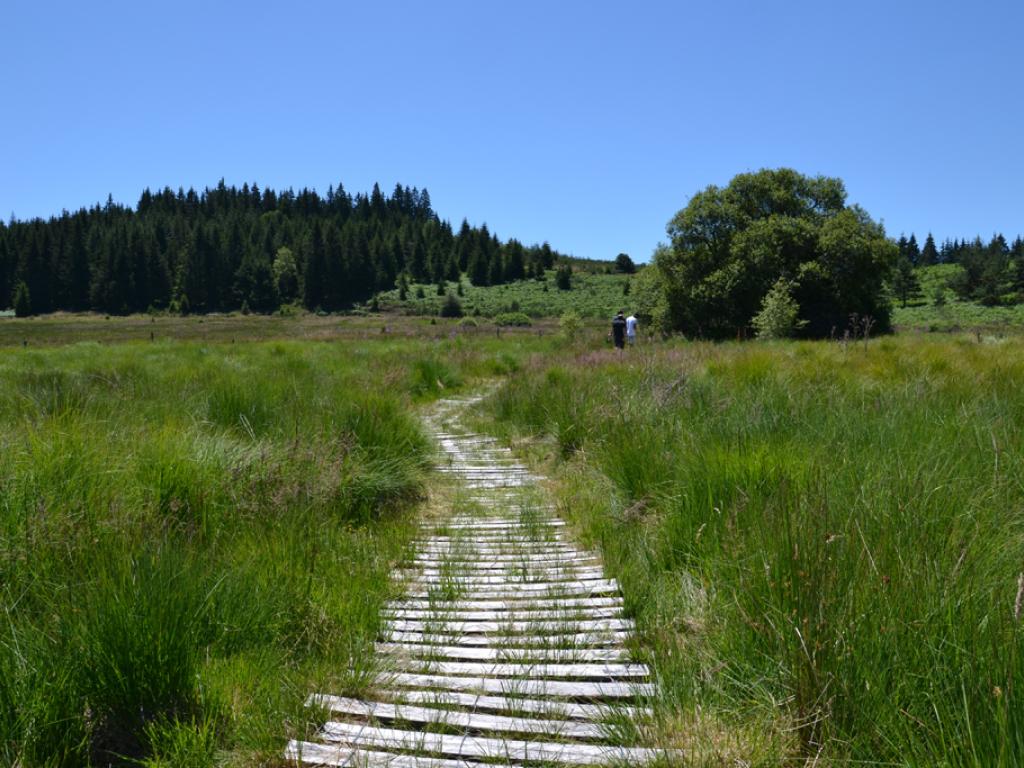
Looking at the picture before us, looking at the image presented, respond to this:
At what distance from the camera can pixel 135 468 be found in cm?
380

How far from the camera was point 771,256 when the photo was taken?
85.1 feet

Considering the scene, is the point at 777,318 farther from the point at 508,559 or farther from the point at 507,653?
the point at 507,653

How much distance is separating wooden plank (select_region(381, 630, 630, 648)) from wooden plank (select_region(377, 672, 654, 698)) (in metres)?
0.27

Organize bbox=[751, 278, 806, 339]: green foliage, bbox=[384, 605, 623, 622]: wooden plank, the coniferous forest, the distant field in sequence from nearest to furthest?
bbox=[384, 605, 623, 622]: wooden plank → bbox=[751, 278, 806, 339]: green foliage → the distant field → the coniferous forest

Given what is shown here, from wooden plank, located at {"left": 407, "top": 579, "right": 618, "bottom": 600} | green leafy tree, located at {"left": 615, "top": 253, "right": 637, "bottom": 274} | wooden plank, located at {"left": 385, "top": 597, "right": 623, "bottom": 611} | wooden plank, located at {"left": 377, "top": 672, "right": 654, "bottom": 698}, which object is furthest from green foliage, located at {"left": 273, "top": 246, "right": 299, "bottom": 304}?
wooden plank, located at {"left": 377, "top": 672, "right": 654, "bottom": 698}

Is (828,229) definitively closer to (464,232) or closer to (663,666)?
(663,666)

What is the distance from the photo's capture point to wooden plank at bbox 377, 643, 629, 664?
2.71 meters

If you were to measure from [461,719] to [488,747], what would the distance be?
0.67ft

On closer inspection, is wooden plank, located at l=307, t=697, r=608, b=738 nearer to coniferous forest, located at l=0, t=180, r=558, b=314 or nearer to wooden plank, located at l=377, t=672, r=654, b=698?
wooden plank, located at l=377, t=672, r=654, b=698

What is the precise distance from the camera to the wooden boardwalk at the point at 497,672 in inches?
82.8

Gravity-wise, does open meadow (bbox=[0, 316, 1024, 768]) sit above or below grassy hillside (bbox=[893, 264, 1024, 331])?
below

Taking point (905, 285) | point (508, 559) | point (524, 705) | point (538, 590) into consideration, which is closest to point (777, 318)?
point (508, 559)

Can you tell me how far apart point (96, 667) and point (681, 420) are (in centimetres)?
459

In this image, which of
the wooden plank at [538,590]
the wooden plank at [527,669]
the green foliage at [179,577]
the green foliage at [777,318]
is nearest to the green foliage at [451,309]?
the green foliage at [777,318]
